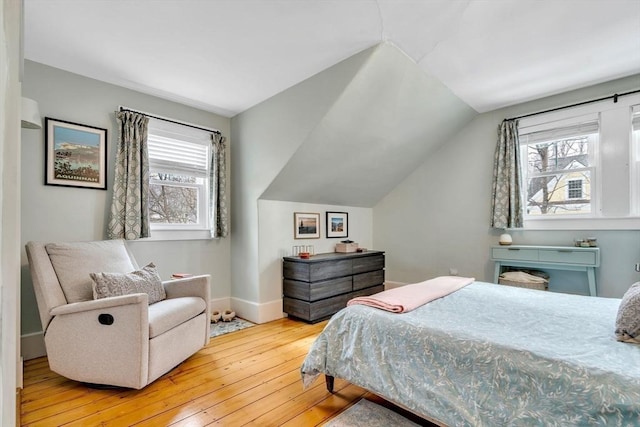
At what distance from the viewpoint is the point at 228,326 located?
131 inches

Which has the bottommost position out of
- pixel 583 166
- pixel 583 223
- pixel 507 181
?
pixel 583 223

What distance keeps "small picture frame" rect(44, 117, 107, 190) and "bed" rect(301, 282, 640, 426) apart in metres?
2.46

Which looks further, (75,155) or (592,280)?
(592,280)

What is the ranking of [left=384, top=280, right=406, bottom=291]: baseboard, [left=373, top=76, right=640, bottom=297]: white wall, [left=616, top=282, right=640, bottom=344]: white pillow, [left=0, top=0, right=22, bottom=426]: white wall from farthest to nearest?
[left=384, top=280, right=406, bottom=291]: baseboard → [left=373, top=76, right=640, bottom=297]: white wall → [left=616, top=282, right=640, bottom=344]: white pillow → [left=0, top=0, right=22, bottom=426]: white wall

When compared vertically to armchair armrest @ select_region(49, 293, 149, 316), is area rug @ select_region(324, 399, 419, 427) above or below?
below

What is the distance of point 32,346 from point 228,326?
1.56 meters

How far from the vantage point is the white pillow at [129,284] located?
217 cm

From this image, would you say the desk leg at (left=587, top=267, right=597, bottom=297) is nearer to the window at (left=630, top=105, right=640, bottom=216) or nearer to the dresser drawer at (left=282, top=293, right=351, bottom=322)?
the window at (left=630, top=105, right=640, bottom=216)

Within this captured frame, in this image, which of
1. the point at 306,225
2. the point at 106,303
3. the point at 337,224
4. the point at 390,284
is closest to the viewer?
the point at 106,303

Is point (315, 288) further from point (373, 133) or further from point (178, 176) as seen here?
point (178, 176)

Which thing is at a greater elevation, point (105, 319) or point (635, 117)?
point (635, 117)

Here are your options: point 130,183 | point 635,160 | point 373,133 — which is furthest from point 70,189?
point 635,160

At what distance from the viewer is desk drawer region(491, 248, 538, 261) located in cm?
328

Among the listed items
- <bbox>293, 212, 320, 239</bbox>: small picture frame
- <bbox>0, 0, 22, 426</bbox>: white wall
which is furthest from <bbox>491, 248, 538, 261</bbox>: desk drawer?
<bbox>0, 0, 22, 426</bbox>: white wall
